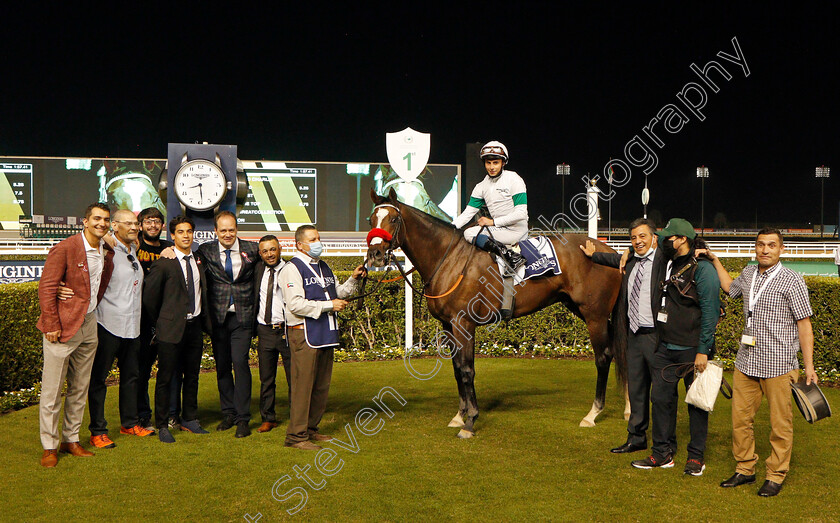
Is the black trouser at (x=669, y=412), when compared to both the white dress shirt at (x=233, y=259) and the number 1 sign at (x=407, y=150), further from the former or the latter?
the number 1 sign at (x=407, y=150)

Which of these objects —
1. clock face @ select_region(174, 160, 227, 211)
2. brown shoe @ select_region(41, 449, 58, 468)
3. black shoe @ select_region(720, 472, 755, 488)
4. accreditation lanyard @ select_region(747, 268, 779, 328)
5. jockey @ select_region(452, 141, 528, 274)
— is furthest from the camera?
clock face @ select_region(174, 160, 227, 211)

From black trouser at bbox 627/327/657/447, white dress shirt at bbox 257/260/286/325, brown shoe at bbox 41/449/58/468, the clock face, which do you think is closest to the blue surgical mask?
white dress shirt at bbox 257/260/286/325

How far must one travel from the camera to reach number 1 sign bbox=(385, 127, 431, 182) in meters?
7.97

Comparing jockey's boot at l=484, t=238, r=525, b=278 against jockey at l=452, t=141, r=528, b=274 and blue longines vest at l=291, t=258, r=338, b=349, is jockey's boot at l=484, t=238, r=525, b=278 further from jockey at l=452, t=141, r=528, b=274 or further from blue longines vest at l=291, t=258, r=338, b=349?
blue longines vest at l=291, t=258, r=338, b=349

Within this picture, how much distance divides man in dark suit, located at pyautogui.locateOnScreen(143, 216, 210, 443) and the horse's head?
1.50 meters

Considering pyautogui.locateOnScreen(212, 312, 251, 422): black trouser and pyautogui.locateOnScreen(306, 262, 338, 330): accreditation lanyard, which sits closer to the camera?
pyautogui.locateOnScreen(306, 262, 338, 330): accreditation lanyard

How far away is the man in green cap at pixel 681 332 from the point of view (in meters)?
3.91

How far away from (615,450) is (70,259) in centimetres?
423

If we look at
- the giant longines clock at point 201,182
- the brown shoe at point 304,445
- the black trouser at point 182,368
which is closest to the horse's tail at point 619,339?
the brown shoe at point 304,445

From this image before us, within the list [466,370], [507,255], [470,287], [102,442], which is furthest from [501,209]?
[102,442]

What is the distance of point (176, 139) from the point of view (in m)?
37.2

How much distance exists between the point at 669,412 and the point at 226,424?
357 centimetres

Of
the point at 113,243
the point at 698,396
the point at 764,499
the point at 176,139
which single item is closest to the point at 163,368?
the point at 113,243

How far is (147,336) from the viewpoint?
5.13 m
